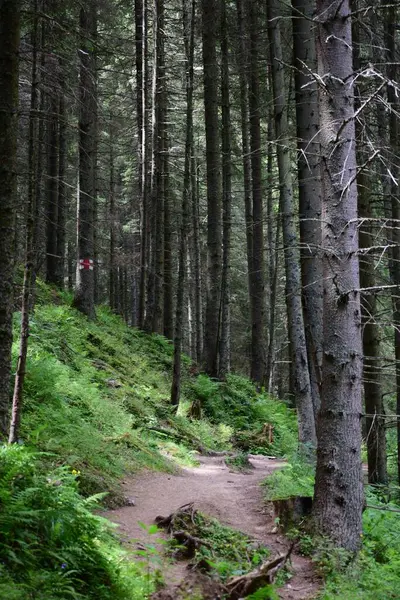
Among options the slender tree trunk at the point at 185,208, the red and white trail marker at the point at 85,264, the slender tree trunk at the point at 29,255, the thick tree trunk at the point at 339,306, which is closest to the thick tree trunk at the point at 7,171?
the slender tree trunk at the point at 29,255

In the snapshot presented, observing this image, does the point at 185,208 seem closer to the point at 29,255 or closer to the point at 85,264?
the point at 85,264

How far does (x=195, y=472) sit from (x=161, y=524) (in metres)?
3.71

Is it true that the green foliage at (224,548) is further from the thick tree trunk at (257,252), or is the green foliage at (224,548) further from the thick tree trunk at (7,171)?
the thick tree trunk at (257,252)

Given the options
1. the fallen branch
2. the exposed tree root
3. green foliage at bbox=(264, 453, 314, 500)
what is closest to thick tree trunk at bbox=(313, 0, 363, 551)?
the exposed tree root

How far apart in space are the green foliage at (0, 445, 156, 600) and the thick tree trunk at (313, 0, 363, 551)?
2268 mm

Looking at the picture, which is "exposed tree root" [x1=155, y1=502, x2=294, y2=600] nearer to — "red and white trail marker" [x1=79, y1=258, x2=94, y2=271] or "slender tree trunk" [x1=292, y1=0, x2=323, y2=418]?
"slender tree trunk" [x1=292, y1=0, x2=323, y2=418]

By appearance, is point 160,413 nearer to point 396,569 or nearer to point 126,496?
point 126,496

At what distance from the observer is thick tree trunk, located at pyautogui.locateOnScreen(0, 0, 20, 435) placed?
584 centimetres

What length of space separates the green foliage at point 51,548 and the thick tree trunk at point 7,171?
1.32 meters

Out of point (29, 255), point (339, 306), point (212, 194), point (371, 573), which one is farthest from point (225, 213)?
point (371, 573)

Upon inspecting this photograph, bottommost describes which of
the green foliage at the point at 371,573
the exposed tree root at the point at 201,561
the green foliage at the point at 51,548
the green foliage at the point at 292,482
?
the green foliage at the point at 371,573

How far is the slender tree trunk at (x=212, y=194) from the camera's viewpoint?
631 inches

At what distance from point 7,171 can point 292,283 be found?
6.28 m

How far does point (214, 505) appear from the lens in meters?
7.35
